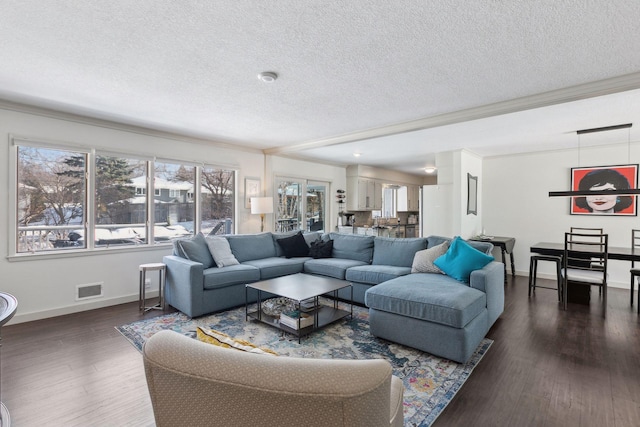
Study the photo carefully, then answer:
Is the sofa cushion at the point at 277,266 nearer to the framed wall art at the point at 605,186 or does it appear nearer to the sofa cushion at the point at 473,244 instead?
the sofa cushion at the point at 473,244

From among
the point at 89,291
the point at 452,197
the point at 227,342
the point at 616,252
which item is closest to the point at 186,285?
the point at 89,291

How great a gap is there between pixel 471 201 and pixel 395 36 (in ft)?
15.3

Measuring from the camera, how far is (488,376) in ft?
7.70

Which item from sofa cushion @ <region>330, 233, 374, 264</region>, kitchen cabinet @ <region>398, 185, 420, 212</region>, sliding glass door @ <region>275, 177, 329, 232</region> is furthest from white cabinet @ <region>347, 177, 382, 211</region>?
sofa cushion @ <region>330, 233, 374, 264</region>

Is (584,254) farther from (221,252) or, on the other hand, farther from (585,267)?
(221,252)

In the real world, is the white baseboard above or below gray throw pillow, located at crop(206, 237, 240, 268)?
below

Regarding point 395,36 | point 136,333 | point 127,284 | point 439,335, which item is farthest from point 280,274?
point 395,36

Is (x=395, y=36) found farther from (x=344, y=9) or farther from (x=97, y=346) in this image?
(x=97, y=346)

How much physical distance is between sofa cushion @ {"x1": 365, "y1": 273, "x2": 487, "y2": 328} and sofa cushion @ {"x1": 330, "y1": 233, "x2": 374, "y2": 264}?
1.42 m

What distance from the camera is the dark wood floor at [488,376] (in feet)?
6.25

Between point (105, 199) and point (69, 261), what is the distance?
0.87 meters

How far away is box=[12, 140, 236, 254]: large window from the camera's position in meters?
3.59

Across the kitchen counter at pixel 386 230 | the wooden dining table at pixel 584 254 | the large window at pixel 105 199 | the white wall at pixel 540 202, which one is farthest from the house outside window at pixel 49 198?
the white wall at pixel 540 202

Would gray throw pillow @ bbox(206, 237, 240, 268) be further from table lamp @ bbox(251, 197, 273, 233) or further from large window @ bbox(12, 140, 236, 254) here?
table lamp @ bbox(251, 197, 273, 233)
